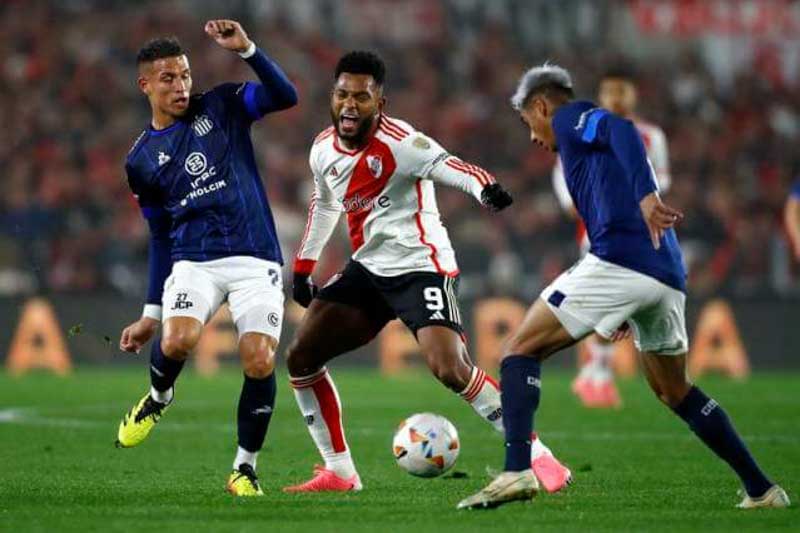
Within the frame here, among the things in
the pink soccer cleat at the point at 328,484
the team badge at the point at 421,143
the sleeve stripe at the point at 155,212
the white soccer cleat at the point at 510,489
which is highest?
the team badge at the point at 421,143

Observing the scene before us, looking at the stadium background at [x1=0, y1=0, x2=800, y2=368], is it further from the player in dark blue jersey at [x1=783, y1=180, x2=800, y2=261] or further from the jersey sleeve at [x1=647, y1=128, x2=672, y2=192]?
the player in dark blue jersey at [x1=783, y1=180, x2=800, y2=261]

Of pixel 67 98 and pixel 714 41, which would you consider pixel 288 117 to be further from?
pixel 714 41

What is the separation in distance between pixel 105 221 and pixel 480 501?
1456cm

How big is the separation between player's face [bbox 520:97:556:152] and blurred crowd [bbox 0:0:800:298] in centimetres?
1234

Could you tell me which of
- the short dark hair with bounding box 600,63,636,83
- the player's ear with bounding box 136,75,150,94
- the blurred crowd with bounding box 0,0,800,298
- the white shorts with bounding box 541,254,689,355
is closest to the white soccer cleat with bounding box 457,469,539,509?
the white shorts with bounding box 541,254,689,355

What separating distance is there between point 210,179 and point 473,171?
4.55ft

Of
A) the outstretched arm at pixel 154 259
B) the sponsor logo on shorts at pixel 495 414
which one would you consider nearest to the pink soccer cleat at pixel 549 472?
the sponsor logo on shorts at pixel 495 414

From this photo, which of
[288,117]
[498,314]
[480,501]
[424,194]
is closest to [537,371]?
[480,501]

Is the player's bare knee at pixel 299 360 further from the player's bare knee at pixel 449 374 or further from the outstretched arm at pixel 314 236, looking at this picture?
the player's bare knee at pixel 449 374

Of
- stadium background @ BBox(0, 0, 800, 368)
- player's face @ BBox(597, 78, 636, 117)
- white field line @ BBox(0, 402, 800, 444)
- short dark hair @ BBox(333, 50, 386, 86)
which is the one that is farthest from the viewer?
stadium background @ BBox(0, 0, 800, 368)

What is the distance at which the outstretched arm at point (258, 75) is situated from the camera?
8242 mm

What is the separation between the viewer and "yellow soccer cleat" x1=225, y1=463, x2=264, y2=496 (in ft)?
26.7

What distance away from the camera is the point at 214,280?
8484 mm

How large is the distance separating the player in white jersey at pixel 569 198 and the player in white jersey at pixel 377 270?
148 inches
